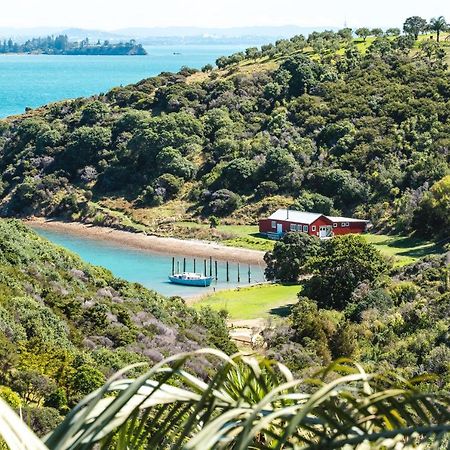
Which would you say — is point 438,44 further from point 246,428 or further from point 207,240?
point 246,428

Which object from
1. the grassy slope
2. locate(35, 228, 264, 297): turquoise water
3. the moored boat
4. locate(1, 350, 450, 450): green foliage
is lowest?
locate(35, 228, 264, 297): turquoise water

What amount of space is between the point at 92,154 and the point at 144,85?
10.0 metres

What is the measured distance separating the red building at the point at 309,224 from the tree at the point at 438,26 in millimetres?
29416

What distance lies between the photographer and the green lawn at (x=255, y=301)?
34.1 metres

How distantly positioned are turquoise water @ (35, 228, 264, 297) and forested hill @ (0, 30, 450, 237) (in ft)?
12.3

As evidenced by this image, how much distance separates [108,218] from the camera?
57.1 meters

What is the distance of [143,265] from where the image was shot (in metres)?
47.8

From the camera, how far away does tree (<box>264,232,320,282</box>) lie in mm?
40344

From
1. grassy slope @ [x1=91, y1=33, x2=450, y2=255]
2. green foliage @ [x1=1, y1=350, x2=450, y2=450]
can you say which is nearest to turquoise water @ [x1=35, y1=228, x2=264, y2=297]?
grassy slope @ [x1=91, y1=33, x2=450, y2=255]

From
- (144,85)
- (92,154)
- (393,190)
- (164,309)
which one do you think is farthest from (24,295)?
(144,85)

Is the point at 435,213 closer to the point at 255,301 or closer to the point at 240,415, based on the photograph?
the point at 255,301

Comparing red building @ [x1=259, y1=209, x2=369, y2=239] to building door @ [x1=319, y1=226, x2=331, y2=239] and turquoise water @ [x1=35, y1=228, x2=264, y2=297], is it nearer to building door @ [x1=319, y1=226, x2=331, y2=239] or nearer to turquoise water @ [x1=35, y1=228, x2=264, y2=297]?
building door @ [x1=319, y1=226, x2=331, y2=239]

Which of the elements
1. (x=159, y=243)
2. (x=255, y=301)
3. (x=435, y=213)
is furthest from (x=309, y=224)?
(x=255, y=301)

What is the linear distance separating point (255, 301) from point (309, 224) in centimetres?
1298
